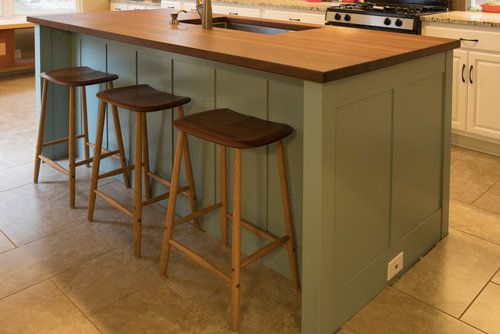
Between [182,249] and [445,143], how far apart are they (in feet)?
4.21

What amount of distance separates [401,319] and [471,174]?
174cm

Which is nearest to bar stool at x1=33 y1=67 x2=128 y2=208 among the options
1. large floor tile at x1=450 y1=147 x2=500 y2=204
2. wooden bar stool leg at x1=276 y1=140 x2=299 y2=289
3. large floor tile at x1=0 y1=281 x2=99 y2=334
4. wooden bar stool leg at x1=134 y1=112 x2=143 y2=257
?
wooden bar stool leg at x1=134 y1=112 x2=143 y2=257

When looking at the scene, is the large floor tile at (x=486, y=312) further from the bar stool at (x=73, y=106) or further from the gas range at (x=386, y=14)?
the gas range at (x=386, y=14)

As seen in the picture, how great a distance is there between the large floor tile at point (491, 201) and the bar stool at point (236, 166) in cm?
136

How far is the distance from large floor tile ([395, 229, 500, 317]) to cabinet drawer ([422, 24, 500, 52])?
1542mm

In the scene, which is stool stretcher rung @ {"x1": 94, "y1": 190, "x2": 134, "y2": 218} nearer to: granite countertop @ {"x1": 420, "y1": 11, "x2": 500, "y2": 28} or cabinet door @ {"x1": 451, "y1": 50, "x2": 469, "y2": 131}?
cabinet door @ {"x1": 451, "y1": 50, "x2": 469, "y2": 131}

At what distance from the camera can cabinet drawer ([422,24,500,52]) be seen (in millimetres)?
3424

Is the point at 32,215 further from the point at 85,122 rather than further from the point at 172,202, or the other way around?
the point at 172,202

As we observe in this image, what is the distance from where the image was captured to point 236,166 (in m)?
1.85

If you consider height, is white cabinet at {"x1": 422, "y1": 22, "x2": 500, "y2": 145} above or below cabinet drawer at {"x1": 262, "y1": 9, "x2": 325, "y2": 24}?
below

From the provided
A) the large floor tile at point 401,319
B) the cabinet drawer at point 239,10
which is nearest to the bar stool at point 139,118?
the large floor tile at point 401,319

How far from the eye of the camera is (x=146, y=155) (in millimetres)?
2754

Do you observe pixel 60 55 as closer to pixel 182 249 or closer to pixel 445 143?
pixel 182 249

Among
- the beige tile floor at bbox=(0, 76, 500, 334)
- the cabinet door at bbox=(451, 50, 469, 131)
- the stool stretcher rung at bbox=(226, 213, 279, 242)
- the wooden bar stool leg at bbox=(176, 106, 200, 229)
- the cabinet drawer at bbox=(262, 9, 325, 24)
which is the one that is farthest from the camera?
the cabinet drawer at bbox=(262, 9, 325, 24)
